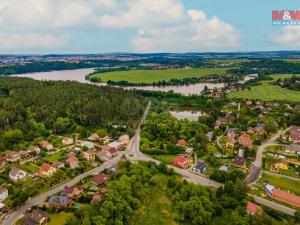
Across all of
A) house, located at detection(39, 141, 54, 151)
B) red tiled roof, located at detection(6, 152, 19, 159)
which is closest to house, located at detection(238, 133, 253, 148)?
house, located at detection(39, 141, 54, 151)

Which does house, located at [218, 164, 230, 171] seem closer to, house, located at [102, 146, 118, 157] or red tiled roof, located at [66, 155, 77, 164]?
house, located at [102, 146, 118, 157]

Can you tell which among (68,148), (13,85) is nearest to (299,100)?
(68,148)

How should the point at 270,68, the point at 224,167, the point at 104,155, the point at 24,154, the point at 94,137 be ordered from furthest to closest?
the point at 270,68
the point at 94,137
the point at 24,154
the point at 104,155
the point at 224,167

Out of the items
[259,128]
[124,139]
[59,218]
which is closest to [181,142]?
[124,139]

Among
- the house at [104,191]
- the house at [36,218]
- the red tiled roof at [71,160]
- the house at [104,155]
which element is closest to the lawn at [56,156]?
the red tiled roof at [71,160]

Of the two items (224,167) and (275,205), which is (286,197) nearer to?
(275,205)

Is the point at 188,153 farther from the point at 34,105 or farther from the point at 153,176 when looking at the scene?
the point at 34,105
